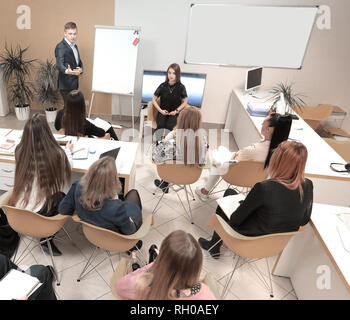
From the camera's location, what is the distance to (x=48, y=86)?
4.79m

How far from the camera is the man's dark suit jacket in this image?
422 cm

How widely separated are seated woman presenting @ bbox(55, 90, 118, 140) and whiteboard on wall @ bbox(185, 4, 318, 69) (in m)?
2.56

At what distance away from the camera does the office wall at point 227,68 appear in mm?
4516

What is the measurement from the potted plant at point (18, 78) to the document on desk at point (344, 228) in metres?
4.87

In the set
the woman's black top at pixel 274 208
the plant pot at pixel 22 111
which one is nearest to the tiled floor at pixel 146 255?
the woman's black top at pixel 274 208

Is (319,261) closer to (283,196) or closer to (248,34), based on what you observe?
(283,196)

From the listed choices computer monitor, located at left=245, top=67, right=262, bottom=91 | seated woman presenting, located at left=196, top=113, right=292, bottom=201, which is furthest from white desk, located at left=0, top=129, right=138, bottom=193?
computer monitor, located at left=245, top=67, right=262, bottom=91

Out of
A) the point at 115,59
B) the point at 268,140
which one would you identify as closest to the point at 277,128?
A: the point at 268,140

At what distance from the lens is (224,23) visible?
4625 mm

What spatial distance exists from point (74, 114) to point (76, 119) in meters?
0.06

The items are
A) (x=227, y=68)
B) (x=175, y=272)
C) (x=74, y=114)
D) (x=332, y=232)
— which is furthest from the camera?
(x=227, y=68)

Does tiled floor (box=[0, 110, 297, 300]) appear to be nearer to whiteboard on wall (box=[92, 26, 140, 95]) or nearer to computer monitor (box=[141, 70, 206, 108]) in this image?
computer monitor (box=[141, 70, 206, 108])

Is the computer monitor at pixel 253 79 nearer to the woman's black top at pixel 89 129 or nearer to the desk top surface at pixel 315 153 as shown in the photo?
the desk top surface at pixel 315 153
